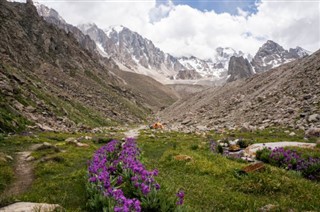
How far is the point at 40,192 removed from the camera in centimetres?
1177

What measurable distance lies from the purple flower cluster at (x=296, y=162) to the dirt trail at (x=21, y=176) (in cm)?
1405

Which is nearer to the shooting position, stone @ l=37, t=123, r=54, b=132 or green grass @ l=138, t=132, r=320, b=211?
green grass @ l=138, t=132, r=320, b=211

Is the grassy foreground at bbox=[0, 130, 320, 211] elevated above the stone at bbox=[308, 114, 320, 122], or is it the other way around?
the stone at bbox=[308, 114, 320, 122]

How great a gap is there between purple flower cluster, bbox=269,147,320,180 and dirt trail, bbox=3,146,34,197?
14053 mm

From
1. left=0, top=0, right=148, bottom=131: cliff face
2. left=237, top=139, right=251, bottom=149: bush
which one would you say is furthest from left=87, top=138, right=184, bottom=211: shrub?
left=0, top=0, right=148, bottom=131: cliff face

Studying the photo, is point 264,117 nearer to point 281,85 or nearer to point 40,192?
point 281,85

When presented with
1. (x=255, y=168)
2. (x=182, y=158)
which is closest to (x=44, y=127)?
(x=182, y=158)

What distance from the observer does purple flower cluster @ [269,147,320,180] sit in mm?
14423

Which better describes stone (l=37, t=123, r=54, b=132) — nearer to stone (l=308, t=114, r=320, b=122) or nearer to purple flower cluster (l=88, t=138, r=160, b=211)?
purple flower cluster (l=88, t=138, r=160, b=211)

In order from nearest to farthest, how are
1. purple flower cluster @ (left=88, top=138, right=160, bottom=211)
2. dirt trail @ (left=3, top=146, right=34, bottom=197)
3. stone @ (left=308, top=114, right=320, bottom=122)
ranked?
purple flower cluster @ (left=88, top=138, right=160, bottom=211), dirt trail @ (left=3, top=146, right=34, bottom=197), stone @ (left=308, top=114, right=320, bottom=122)

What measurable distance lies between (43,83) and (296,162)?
237 feet

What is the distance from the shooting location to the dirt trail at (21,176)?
12.9 meters

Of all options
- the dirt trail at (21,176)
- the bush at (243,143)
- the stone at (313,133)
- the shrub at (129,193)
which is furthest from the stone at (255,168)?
the stone at (313,133)

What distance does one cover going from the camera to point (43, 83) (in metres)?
75.6
